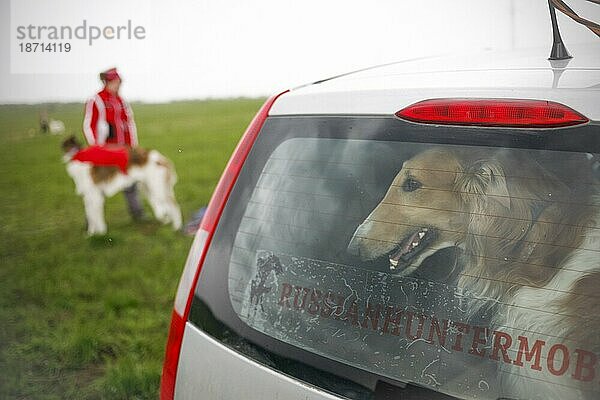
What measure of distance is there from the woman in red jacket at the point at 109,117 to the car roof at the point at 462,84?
5.87 feet

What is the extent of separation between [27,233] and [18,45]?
84 cm

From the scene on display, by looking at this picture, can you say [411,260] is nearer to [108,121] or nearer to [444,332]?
[444,332]

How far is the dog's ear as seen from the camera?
3.94 feet

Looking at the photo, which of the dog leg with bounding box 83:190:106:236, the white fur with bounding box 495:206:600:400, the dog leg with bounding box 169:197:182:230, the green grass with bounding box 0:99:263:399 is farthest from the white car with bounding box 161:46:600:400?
the dog leg with bounding box 83:190:106:236

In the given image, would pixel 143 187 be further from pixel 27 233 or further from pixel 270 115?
pixel 270 115

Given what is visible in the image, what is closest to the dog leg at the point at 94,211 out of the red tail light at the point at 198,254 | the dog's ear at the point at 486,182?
the red tail light at the point at 198,254

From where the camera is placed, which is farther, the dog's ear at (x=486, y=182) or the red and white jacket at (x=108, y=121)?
the red and white jacket at (x=108, y=121)

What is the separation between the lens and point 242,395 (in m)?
1.41

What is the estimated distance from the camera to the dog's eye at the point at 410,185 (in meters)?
1.30

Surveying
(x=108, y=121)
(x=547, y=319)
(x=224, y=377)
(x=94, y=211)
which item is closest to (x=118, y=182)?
(x=94, y=211)

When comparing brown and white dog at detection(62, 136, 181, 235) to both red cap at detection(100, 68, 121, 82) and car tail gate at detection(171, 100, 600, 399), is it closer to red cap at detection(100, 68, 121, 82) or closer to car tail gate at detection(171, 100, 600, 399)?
red cap at detection(100, 68, 121, 82)

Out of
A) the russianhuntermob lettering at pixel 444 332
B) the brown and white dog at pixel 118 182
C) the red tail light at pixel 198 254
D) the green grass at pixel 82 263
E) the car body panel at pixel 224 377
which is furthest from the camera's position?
the brown and white dog at pixel 118 182

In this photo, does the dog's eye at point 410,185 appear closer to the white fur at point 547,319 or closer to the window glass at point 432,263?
the window glass at point 432,263

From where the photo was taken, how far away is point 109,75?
320 cm
